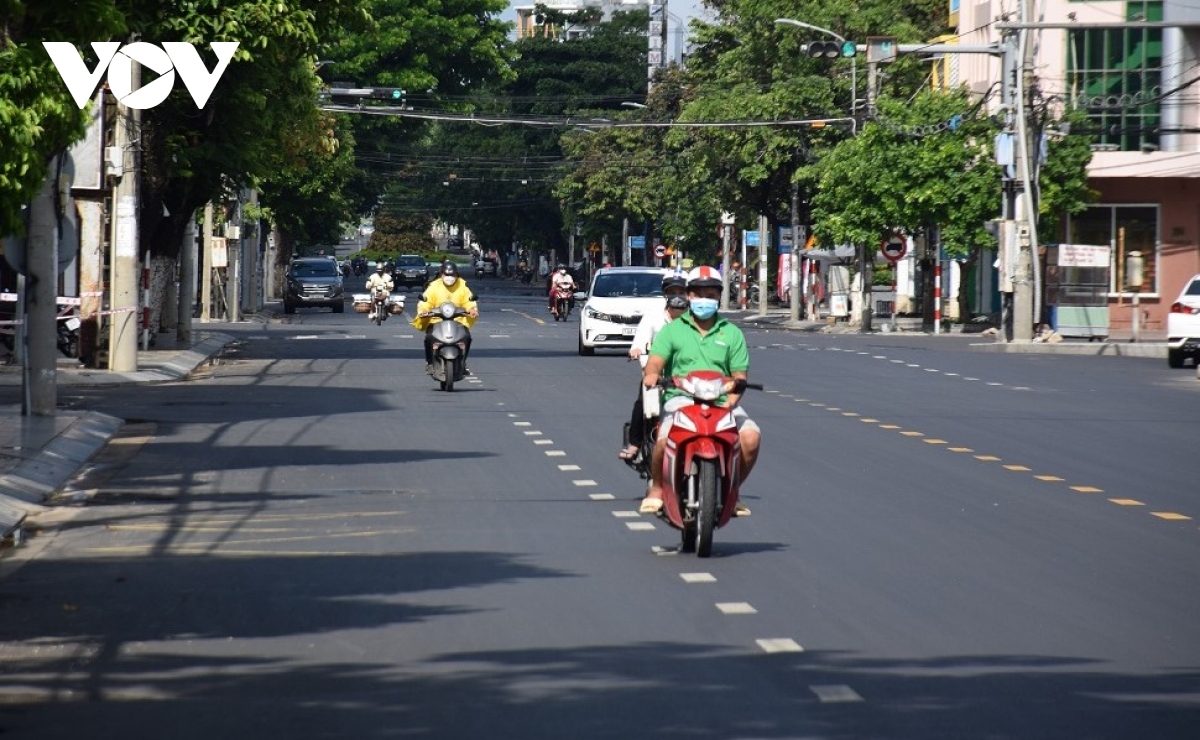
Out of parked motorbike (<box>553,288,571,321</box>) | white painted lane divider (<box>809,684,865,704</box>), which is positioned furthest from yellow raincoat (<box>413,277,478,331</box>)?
parked motorbike (<box>553,288,571,321</box>)

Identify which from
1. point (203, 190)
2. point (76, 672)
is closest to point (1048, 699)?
point (76, 672)

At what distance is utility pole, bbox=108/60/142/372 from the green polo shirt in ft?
60.0

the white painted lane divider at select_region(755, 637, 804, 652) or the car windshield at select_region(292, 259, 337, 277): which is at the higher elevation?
the car windshield at select_region(292, 259, 337, 277)

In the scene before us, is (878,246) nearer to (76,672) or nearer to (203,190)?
(203,190)

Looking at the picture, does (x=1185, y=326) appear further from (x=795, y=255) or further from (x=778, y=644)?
(x=795, y=255)

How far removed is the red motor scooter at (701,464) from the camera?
39.5 feet

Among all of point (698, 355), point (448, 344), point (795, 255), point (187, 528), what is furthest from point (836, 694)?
point (795, 255)

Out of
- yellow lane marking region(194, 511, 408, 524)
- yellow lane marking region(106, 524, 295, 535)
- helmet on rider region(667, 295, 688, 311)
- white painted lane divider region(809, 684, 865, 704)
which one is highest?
helmet on rider region(667, 295, 688, 311)

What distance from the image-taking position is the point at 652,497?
1261 centimetres

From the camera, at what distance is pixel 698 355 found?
12.6m

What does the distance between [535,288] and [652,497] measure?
10960cm

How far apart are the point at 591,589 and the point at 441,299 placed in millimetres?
18138

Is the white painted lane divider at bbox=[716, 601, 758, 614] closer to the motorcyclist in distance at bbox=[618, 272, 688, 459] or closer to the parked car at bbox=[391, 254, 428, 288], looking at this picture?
the motorcyclist in distance at bbox=[618, 272, 688, 459]

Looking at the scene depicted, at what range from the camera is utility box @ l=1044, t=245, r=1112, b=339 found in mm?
46625
